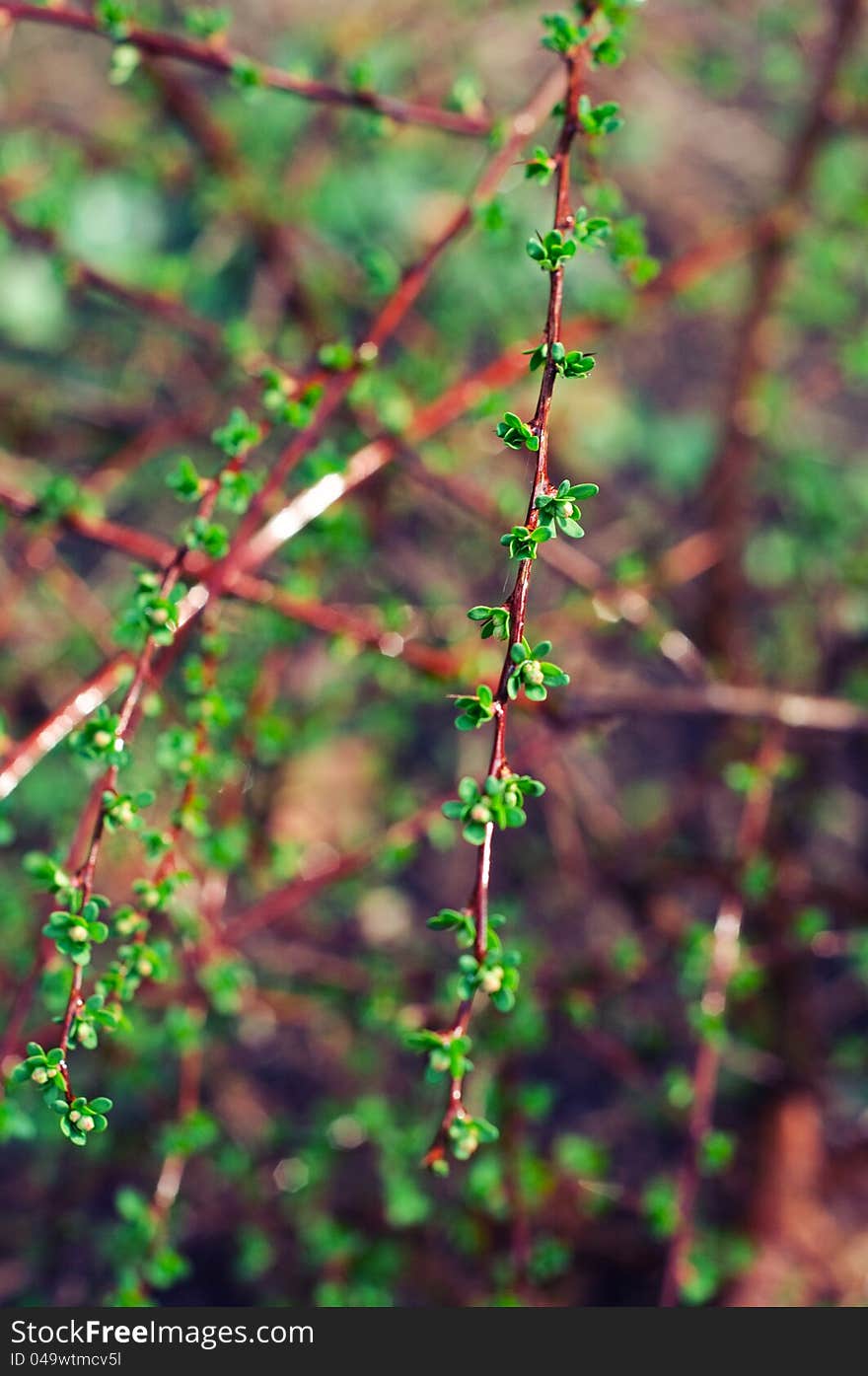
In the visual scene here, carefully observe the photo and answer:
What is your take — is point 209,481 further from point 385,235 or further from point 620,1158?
point 385,235

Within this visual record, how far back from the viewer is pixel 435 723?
3820 millimetres

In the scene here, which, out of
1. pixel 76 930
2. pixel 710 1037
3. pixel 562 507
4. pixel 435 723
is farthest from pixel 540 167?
pixel 435 723

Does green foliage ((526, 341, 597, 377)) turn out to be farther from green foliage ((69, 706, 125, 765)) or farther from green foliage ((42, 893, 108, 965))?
green foliage ((42, 893, 108, 965))

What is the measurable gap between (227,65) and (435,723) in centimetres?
255

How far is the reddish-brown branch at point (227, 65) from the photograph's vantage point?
4.54ft

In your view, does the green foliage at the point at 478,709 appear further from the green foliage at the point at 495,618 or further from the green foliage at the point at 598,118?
the green foliage at the point at 598,118

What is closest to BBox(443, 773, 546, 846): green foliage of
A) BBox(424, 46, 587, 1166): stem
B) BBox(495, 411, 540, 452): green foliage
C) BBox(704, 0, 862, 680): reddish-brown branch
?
BBox(424, 46, 587, 1166): stem

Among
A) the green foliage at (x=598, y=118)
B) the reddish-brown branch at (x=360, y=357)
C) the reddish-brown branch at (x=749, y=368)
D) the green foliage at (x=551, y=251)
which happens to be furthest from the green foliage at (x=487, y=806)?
the reddish-brown branch at (x=749, y=368)

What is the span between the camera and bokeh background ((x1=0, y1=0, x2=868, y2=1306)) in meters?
1.98

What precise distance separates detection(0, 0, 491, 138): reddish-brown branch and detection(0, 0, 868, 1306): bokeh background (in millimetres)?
62

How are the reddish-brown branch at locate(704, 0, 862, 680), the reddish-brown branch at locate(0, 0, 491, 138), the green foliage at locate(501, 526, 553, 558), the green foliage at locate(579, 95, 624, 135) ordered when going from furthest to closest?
the reddish-brown branch at locate(704, 0, 862, 680), the reddish-brown branch at locate(0, 0, 491, 138), the green foliage at locate(579, 95, 624, 135), the green foliage at locate(501, 526, 553, 558)

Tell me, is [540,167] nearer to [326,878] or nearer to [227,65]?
[227,65]

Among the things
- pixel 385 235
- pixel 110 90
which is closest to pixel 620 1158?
pixel 385 235

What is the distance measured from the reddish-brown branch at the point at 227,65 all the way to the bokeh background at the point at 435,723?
62 millimetres
